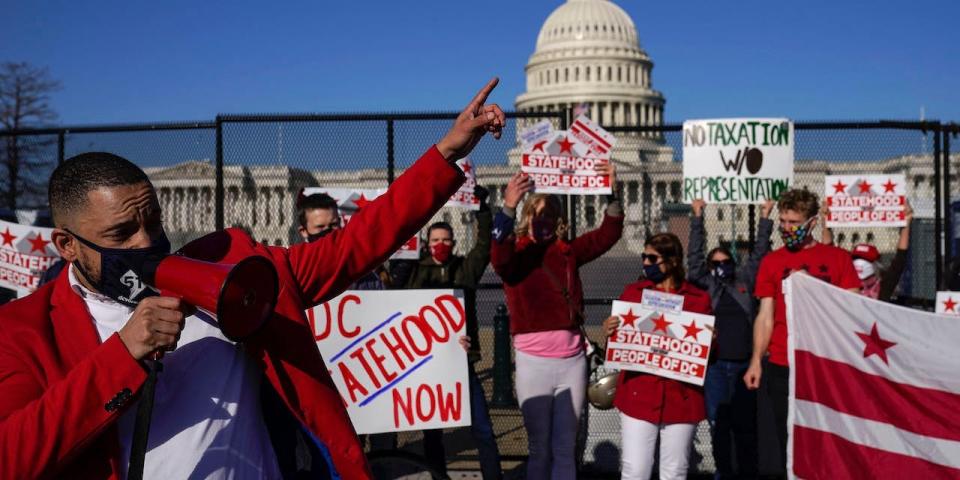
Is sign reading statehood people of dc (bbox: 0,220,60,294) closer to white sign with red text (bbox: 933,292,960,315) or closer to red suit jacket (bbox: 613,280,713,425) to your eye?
red suit jacket (bbox: 613,280,713,425)

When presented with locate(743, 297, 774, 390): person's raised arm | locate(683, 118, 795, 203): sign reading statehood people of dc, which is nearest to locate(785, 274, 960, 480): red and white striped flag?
locate(743, 297, 774, 390): person's raised arm

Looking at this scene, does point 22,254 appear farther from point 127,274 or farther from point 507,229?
point 127,274

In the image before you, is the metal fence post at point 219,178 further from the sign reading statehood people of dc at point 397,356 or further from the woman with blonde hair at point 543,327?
the woman with blonde hair at point 543,327

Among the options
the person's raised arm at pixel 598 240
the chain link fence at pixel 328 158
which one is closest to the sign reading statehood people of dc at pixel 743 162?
the chain link fence at pixel 328 158

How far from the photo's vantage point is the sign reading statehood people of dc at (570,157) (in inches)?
276

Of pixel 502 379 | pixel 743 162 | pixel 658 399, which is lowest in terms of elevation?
pixel 502 379

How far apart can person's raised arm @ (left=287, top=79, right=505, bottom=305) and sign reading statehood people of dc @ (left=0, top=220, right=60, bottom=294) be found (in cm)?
650

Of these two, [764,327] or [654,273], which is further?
[654,273]

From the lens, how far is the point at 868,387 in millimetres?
4574

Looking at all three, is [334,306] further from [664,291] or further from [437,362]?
[664,291]

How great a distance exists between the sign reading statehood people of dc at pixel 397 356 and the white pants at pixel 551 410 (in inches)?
18.4

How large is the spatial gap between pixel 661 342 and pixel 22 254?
5298 mm

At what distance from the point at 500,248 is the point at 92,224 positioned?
3.66 meters

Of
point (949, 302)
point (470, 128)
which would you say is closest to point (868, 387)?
point (949, 302)
